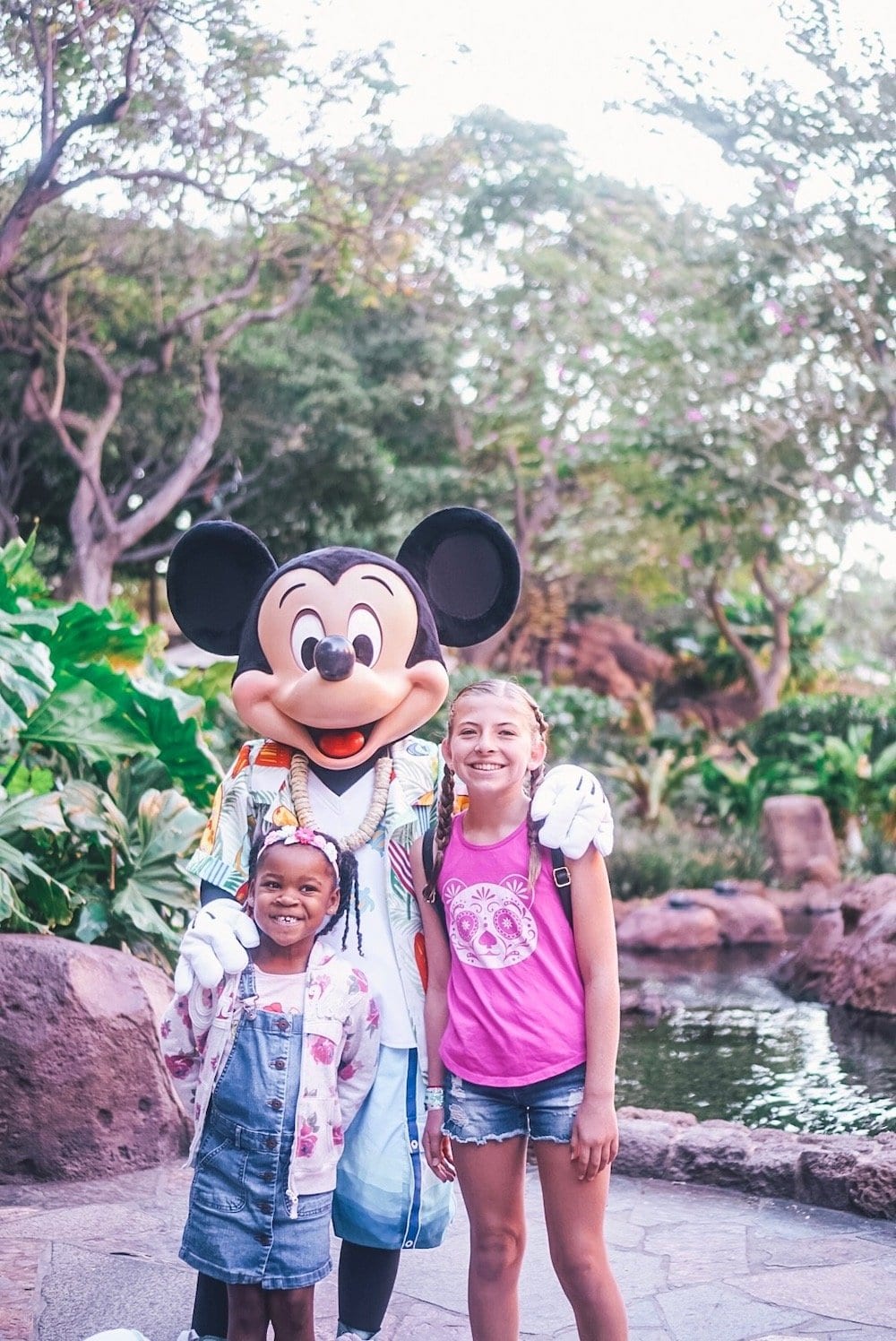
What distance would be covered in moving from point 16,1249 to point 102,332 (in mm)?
10565

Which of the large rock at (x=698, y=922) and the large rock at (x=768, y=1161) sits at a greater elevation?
the large rock at (x=768, y=1161)

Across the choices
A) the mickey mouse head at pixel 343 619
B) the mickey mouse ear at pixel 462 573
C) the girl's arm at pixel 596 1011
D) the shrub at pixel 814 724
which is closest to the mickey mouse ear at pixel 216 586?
the mickey mouse head at pixel 343 619

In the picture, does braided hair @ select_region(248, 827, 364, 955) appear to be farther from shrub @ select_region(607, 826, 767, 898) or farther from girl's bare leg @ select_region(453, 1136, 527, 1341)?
shrub @ select_region(607, 826, 767, 898)

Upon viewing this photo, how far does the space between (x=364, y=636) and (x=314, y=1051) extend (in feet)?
2.67

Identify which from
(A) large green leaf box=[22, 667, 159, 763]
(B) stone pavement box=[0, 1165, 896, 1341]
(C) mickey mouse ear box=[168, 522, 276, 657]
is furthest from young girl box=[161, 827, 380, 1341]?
(A) large green leaf box=[22, 667, 159, 763]

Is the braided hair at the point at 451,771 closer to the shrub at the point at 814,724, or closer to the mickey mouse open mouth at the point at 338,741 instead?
the mickey mouse open mouth at the point at 338,741

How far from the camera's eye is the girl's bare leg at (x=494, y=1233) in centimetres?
220

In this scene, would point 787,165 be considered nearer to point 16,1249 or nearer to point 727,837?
point 727,837

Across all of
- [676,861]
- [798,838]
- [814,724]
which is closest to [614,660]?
[814,724]

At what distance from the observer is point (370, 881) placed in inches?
98.5

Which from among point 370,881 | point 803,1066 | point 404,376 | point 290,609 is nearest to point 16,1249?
point 370,881

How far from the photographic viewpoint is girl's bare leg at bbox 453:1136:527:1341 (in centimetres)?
220

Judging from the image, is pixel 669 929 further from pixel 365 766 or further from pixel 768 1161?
pixel 365 766

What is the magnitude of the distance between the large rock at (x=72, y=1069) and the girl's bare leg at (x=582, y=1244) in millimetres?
1919
